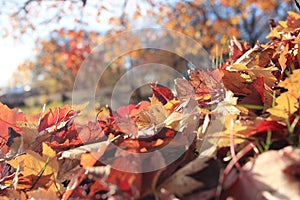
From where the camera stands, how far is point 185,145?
660 millimetres

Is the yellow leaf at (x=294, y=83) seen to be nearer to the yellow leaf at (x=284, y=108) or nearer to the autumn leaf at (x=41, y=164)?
the yellow leaf at (x=284, y=108)

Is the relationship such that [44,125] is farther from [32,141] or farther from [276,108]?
[276,108]

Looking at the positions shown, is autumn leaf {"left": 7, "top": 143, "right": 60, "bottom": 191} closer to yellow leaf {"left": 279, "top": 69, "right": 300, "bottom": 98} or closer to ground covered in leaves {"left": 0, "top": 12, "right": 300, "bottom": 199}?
ground covered in leaves {"left": 0, "top": 12, "right": 300, "bottom": 199}

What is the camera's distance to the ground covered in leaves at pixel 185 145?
1.68ft

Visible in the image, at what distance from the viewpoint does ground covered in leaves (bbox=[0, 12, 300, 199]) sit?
51cm

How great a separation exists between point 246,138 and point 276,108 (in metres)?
0.07

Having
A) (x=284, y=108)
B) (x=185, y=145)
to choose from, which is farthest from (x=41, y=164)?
(x=284, y=108)

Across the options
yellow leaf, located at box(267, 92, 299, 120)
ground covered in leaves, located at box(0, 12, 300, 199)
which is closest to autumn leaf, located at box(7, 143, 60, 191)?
ground covered in leaves, located at box(0, 12, 300, 199)

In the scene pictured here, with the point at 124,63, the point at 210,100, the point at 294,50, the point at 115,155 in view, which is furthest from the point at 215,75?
the point at 124,63

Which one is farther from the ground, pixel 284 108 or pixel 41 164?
pixel 284 108

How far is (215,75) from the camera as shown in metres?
0.85

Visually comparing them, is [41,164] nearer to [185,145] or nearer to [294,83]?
[185,145]

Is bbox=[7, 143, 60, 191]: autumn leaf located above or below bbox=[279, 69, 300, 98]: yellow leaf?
below

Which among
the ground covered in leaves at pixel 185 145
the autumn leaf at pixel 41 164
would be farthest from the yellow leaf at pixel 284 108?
the autumn leaf at pixel 41 164
